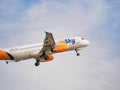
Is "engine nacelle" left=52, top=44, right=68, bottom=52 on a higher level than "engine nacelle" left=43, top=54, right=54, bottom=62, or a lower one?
higher

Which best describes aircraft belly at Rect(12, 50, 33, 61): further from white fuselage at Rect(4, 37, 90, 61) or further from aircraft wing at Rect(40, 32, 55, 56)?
aircraft wing at Rect(40, 32, 55, 56)

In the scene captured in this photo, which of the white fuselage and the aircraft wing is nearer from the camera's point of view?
the aircraft wing

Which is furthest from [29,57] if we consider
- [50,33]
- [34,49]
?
[50,33]

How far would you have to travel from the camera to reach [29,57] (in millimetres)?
89000

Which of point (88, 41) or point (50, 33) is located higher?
point (50, 33)

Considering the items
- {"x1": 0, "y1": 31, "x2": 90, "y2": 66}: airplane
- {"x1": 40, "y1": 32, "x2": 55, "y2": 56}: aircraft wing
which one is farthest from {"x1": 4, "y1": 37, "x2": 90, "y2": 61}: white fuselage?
{"x1": 40, "y1": 32, "x2": 55, "y2": 56}: aircraft wing

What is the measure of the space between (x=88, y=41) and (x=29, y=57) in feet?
62.9

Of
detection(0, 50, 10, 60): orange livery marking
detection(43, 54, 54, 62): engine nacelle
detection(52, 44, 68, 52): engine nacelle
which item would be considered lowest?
detection(43, 54, 54, 62): engine nacelle

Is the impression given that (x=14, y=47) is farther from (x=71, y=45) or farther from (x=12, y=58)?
(x=71, y=45)

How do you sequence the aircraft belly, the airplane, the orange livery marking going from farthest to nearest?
the aircraft belly, the airplane, the orange livery marking

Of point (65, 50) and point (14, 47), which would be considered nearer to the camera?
point (14, 47)

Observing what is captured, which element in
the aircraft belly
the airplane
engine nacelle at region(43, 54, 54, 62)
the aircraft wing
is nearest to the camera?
the aircraft wing

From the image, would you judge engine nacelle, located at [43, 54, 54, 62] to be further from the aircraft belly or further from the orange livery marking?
the orange livery marking

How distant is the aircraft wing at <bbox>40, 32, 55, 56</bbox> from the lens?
279ft
